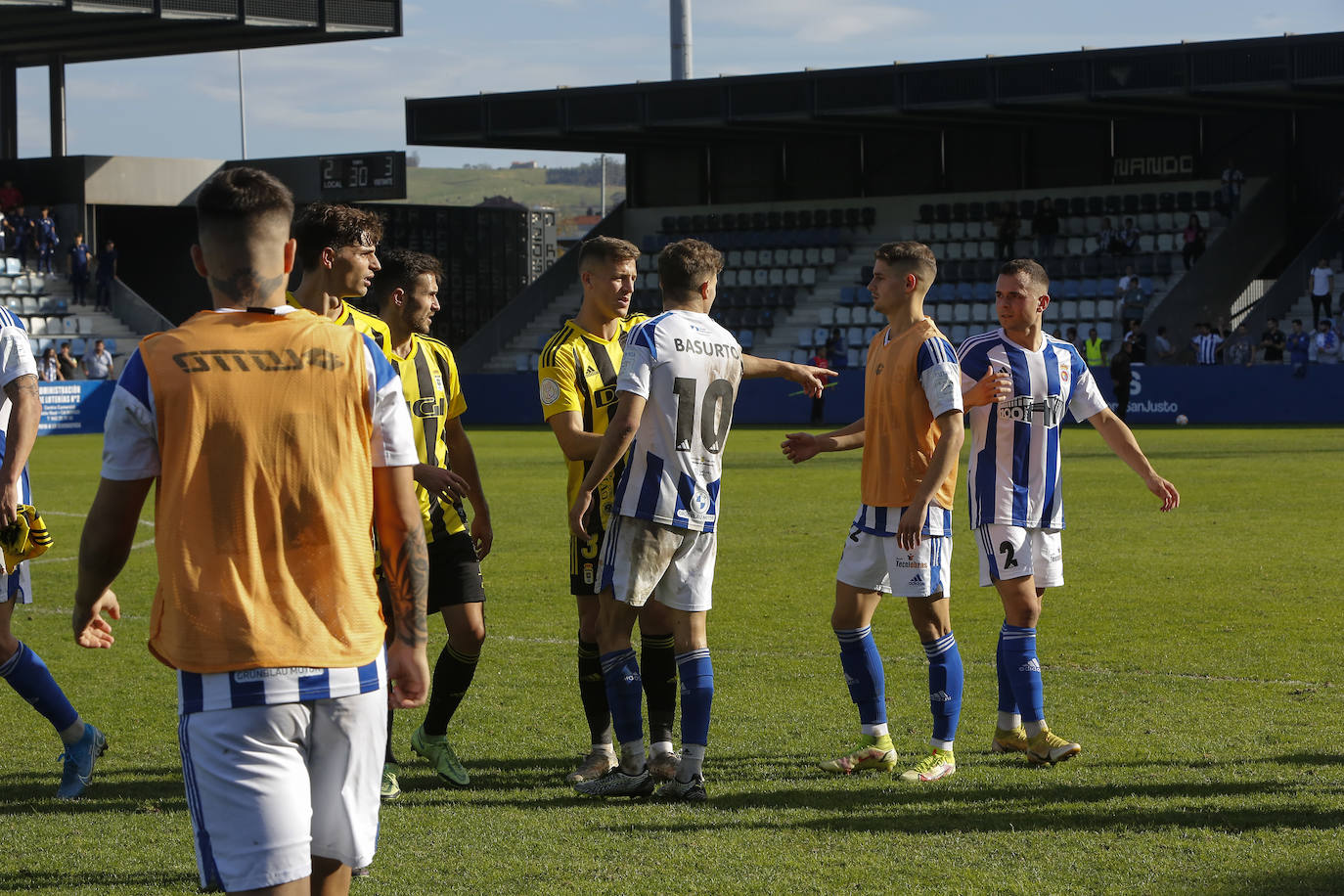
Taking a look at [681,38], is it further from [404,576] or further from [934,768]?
[404,576]

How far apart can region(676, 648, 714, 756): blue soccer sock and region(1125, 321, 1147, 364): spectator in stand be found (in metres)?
27.1

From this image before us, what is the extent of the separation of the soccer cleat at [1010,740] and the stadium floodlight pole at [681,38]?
36067mm

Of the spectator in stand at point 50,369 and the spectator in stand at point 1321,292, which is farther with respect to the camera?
the spectator in stand at point 50,369

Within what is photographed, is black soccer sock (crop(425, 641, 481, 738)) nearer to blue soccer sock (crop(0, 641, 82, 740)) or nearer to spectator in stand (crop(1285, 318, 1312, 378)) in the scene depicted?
blue soccer sock (crop(0, 641, 82, 740))

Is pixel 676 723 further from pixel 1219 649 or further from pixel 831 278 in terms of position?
pixel 831 278

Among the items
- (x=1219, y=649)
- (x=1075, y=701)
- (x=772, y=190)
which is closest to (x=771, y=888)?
(x=1075, y=701)

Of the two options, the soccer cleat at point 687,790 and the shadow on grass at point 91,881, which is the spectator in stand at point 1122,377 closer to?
the soccer cleat at point 687,790

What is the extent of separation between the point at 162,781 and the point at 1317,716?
4.64 meters

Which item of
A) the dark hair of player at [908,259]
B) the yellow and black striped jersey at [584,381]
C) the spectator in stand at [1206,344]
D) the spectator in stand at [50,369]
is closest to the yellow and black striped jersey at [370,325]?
the yellow and black striped jersey at [584,381]

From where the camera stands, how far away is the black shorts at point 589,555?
18.7 ft

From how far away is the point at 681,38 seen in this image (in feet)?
135

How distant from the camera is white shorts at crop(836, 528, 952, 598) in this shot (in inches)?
225

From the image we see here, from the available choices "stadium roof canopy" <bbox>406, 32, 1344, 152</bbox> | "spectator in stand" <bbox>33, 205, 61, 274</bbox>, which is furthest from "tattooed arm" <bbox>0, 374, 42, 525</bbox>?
"spectator in stand" <bbox>33, 205, 61, 274</bbox>

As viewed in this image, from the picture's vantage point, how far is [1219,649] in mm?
8055
